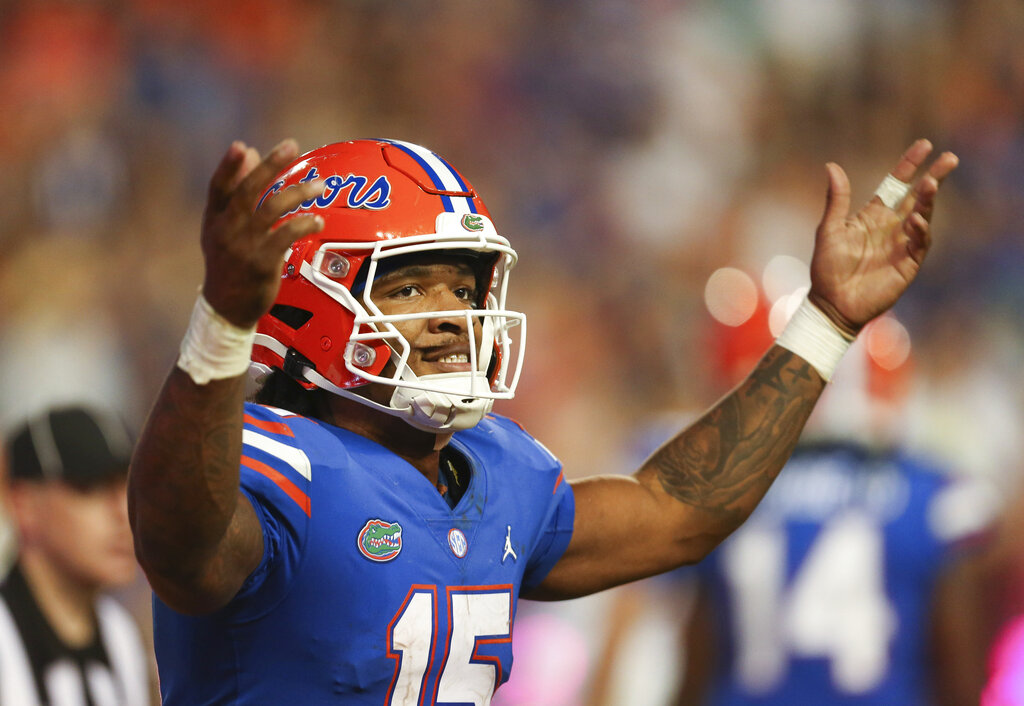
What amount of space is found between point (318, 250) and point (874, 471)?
254 centimetres

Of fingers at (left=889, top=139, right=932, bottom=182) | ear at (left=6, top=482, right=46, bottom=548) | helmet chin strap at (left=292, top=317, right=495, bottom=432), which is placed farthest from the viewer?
ear at (left=6, top=482, right=46, bottom=548)

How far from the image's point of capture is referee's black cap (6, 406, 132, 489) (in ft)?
10.2

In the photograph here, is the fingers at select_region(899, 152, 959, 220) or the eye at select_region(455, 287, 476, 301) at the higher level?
the fingers at select_region(899, 152, 959, 220)

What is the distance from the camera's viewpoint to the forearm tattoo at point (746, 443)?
2.24 m

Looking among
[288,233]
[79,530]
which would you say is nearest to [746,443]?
[288,233]

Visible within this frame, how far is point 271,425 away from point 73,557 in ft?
5.26

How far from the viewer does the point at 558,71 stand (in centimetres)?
704

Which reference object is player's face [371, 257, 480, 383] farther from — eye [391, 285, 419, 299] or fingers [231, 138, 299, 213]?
fingers [231, 138, 299, 213]

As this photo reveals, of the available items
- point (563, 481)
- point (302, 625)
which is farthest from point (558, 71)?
point (302, 625)

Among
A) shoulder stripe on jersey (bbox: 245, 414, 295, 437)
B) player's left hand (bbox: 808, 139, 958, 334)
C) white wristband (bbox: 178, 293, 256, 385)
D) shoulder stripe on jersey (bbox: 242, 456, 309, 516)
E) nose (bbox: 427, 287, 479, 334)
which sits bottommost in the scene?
shoulder stripe on jersey (bbox: 242, 456, 309, 516)

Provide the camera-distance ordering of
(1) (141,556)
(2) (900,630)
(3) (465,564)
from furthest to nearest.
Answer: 1. (2) (900,630)
2. (3) (465,564)
3. (1) (141,556)

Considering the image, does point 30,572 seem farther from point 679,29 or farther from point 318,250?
point 679,29

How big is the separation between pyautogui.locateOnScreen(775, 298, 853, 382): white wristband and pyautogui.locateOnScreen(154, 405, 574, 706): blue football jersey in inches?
28.6

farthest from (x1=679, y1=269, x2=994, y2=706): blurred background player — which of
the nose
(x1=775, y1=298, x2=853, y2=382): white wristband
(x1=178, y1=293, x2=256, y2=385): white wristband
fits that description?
(x1=178, y1=293, x2=256, y2=385): white wristband
